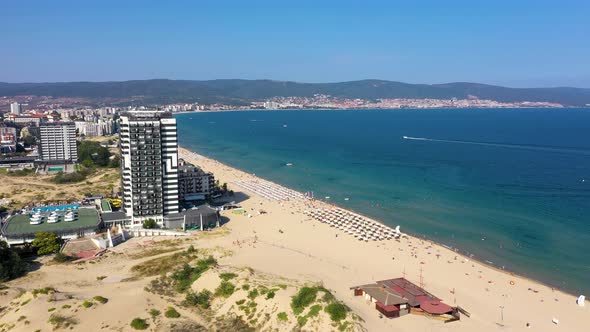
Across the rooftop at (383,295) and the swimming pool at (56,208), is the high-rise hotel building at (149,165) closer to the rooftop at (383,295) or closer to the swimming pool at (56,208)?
the swimming pool at (56,208)

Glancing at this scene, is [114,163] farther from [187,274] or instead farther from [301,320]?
[301,320]

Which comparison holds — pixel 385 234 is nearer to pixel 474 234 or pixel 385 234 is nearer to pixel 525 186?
pixel 474 234

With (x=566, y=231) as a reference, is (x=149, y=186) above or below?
above

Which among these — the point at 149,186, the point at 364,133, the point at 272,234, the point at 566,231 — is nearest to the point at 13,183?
the point at 149,186

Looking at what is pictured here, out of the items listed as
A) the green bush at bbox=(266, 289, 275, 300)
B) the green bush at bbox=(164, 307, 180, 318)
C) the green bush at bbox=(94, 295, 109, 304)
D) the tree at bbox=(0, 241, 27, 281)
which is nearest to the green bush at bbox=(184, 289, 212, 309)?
the green bush at bbox=(164, 307, 180, 318)

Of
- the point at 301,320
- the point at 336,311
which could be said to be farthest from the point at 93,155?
the point at 336,311

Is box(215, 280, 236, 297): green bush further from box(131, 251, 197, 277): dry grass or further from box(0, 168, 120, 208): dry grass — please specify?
box(0, 168, 120, 208): dry grass

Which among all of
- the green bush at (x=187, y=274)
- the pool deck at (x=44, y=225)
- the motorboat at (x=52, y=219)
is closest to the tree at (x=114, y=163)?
the pool deck at (x=44, y=225)
